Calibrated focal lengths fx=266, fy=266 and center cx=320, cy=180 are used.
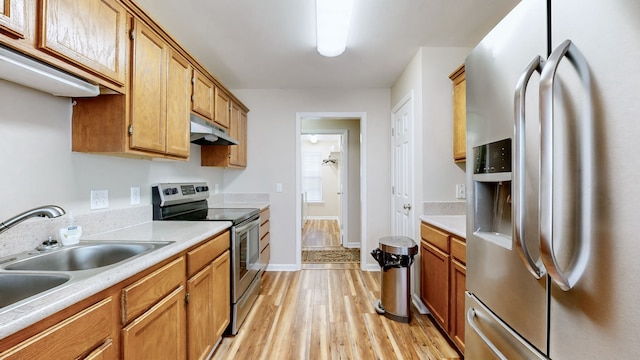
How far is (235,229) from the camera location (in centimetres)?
204

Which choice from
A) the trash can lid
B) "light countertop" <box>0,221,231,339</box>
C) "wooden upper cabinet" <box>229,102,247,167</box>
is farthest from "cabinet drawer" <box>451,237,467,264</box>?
"wooden upper cabinet" <box>229,102,247,167</box>

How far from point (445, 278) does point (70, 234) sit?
2.24m

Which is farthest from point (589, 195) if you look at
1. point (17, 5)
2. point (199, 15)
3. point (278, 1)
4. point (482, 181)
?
point (199, 15)

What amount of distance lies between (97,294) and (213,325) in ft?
3.32

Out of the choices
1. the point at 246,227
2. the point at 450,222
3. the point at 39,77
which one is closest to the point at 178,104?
the point at 39,77

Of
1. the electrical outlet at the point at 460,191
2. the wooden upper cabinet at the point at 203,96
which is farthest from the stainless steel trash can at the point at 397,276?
the wooden upper cabinet at the point at 203,96

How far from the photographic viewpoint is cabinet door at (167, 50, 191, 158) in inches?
69.5

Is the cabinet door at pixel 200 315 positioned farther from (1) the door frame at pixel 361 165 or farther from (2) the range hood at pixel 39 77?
(1) the door frame at pixel 361 165

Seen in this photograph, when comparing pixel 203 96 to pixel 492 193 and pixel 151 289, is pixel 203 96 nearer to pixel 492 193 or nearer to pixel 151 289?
pixel 151 289

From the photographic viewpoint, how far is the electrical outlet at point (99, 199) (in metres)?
1.55

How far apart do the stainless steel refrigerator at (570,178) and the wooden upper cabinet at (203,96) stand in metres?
2.01

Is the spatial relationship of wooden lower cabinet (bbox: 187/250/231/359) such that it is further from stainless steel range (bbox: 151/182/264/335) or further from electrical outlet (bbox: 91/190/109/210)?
electrical outlet (bbox: 91/190/109/210)

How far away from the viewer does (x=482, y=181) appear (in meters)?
1.07

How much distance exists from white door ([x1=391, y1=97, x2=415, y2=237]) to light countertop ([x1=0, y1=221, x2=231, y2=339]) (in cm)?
178
